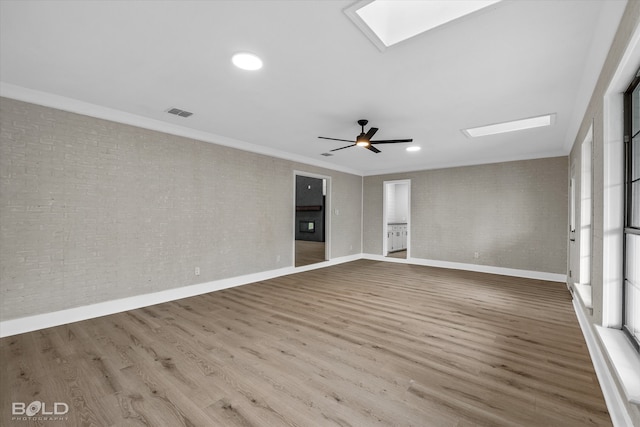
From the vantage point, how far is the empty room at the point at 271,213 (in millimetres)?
1782

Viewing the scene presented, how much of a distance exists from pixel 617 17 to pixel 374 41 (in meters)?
1.50

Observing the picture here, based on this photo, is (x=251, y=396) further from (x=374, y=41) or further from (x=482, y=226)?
(x=482, y=226)

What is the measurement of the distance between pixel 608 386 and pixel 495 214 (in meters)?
4.84

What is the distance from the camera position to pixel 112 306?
346 centimetres

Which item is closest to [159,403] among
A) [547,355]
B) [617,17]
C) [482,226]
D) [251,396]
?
[251,396]

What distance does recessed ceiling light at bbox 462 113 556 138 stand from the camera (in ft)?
12.5

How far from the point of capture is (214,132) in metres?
4.46

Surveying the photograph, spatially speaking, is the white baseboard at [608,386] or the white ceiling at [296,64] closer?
the white baseboard at [608,386]

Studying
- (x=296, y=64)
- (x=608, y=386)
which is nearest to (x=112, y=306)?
(x=296, y=64)

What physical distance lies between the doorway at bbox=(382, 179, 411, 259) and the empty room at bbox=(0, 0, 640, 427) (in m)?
2.52

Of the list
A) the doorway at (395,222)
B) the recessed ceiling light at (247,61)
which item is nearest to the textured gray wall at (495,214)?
the doorway at (395,222)

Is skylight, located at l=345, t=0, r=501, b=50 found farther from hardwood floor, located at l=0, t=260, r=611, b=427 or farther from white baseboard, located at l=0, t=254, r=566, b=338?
white baseboard, located at l=0, t=254, r=566, b=338

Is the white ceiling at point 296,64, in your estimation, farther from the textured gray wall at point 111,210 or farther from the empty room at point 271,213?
the textured gray wall at point 111,210

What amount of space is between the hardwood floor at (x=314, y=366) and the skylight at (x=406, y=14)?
257 centimetres
